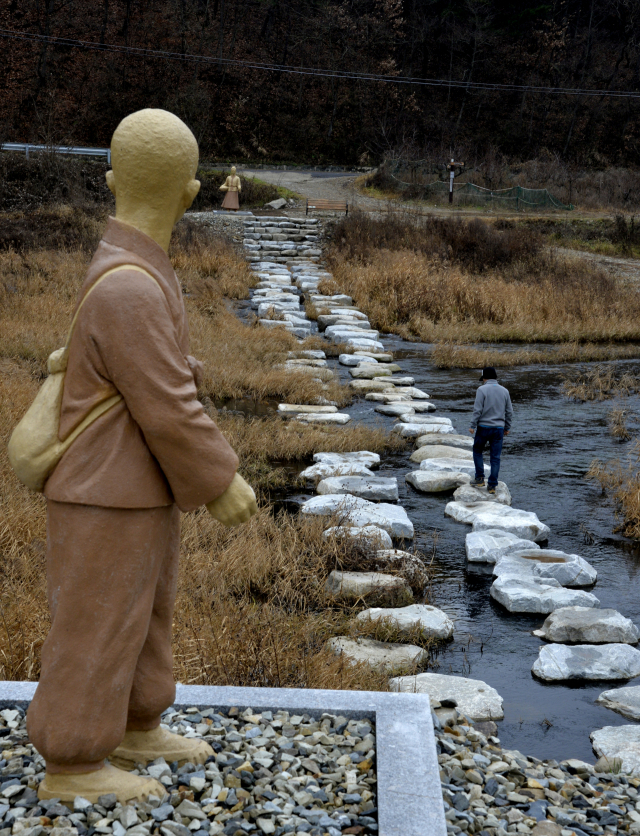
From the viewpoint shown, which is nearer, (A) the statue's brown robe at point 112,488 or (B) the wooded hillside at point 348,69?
(A) the statue's brown robe at point 112,488

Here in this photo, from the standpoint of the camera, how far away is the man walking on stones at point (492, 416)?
21.5ft

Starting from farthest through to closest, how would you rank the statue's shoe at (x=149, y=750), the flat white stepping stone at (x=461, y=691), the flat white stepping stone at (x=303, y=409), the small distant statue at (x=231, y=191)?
the small distant statue at (x=231, y=191), the flat white stepping stone at (x=303, y=409), the flat white stepping stone at (x=461, y=691), the statue's shoe at (x=149, y=750)

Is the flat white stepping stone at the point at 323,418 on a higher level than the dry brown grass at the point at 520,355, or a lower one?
lower

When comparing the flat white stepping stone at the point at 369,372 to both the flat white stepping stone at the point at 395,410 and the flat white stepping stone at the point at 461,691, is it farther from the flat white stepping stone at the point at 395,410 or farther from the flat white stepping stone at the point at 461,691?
the flat white stepping stone at the point at 461,691

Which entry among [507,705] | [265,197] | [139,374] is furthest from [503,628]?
[265,197]

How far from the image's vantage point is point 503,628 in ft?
15.9

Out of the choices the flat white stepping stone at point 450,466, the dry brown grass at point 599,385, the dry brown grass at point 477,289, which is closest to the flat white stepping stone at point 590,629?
the flat white stepping stone at point 450,466

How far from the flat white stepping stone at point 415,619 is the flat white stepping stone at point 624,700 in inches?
33.5

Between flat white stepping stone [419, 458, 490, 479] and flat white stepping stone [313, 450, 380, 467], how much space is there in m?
0.42

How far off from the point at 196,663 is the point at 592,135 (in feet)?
123

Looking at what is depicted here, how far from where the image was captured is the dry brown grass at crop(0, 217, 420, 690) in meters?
3.46

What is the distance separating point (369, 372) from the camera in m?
10.4

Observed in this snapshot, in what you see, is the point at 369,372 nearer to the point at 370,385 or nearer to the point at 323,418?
the point at 370,385

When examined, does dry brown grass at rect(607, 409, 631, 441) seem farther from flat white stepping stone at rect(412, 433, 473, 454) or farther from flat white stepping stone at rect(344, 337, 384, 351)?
flat white stepping stone at rect(344, 337, 384, 351)
